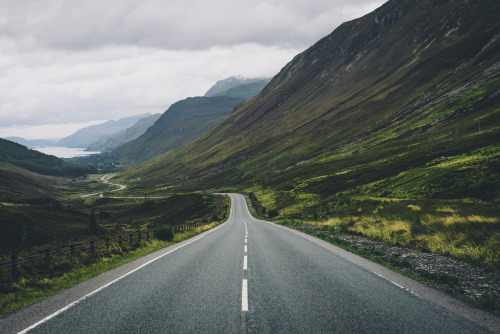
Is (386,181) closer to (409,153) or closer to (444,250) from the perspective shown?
(409,153)

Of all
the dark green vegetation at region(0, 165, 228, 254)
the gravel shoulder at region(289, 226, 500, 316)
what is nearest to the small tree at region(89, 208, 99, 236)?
the dark green vegetation at region(0, 165, 228, 254)

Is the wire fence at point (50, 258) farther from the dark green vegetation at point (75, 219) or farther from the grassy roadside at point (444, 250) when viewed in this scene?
the grassy roadside at point (444, 250)

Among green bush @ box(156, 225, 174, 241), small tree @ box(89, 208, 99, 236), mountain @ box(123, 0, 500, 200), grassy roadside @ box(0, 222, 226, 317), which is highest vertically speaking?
mountain @ box(123, 0, 500, 200)

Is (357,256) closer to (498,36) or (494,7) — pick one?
(498,36)

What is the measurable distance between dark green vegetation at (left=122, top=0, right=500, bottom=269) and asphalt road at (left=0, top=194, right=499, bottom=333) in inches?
201

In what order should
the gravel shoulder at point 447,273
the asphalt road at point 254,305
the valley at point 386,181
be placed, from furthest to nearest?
the valley at point 386,181
the gravel shoulder at point 447,273
the asphalt road at point 254,305

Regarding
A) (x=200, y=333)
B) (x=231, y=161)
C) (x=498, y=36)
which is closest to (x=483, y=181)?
(x=200, y=333)

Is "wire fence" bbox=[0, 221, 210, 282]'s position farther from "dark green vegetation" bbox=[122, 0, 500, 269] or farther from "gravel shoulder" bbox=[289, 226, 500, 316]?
"dark green vegetation" bbox=[122, 0, 500, 269]

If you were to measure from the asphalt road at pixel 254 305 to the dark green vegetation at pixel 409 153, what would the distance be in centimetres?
511

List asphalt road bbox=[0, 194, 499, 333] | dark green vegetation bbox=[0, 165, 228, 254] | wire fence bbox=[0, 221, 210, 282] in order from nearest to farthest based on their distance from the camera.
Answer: asphalt road bbox=[0, 194, 499, 333]
wire fence bbox=[0, 221, 210, 282]
dark green vegetation bbox=[0, 165, 228, 254]

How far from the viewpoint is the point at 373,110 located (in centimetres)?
14562

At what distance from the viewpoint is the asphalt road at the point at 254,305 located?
20.7 feet

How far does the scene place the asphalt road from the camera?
631 cm

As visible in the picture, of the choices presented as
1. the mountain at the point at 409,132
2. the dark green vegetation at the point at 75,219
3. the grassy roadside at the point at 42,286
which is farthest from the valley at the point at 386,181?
the grassy roadside at the point at 42,286
